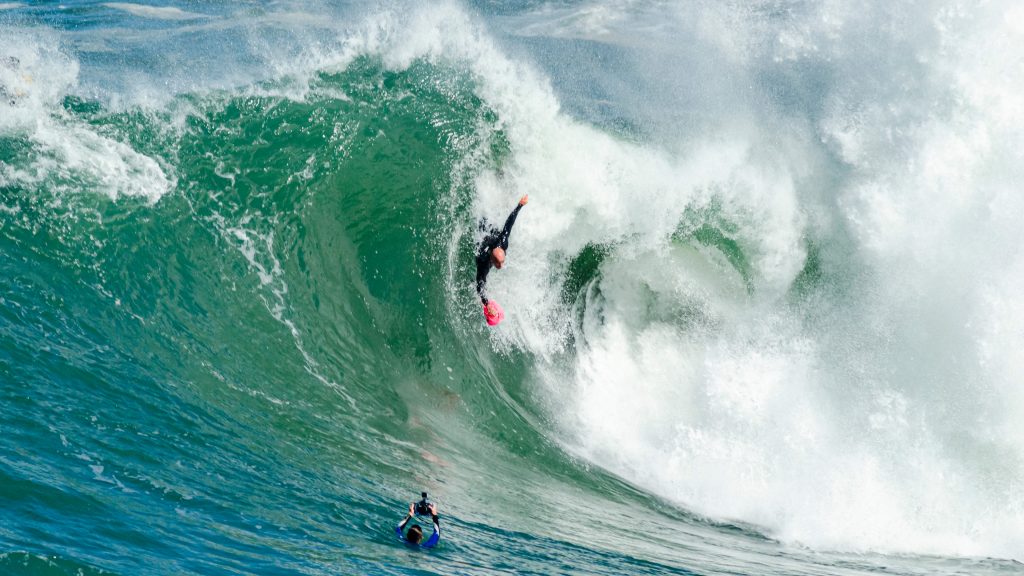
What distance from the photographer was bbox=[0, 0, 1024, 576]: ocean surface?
26.7ft

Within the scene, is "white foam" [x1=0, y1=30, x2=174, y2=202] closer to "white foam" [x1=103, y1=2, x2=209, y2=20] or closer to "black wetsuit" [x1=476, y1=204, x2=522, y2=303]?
"black wetsuit" [x1=476, y1=204, x2=522, y2=303]

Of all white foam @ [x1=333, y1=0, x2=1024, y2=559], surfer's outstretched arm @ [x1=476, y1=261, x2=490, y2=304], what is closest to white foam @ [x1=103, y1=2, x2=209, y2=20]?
white foam @ [x1=333, y1=0, x2=1024, y2=559]

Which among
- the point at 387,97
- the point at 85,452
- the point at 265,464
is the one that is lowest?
the point at 85,452

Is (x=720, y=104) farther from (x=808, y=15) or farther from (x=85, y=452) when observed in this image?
(x=85, y=452)

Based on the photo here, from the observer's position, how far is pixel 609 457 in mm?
11422

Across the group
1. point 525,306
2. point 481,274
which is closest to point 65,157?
point 481,274

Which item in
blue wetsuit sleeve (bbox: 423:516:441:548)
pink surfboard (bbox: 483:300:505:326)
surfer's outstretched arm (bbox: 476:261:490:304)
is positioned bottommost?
blue wetsuit sleeve (bbox: 423:516:441:548)

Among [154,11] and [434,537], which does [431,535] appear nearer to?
[434,537]

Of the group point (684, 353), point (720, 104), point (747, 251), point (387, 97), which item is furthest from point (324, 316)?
point (720, 104)

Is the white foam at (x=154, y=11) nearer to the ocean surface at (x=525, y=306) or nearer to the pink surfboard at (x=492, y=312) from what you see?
the ocean surface at (x=525, y=306)

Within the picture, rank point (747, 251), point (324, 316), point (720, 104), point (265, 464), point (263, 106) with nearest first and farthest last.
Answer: point (265, 464)
point (324, 316)
point (263, 106)
point (747, 251)
point (720, 104)

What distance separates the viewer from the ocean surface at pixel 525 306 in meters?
8.12

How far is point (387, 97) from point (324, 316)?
4704 mm

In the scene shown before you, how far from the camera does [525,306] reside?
41.4 ft
